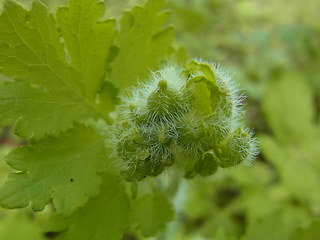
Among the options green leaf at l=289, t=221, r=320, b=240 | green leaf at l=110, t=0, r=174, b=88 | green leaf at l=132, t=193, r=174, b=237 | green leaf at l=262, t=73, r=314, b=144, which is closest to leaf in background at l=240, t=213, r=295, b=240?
green leaf at l=289, t=221, r=320, b=240

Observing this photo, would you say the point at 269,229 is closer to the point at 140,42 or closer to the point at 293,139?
the point at 140,42

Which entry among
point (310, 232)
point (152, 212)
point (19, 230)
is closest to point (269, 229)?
point (310, 232)

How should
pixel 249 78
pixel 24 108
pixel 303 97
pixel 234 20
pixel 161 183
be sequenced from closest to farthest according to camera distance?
1. pixel 24 108
2. pixel 161 183
3. pixel 303 97
4. pixel 249 78
5. pixel 234 20

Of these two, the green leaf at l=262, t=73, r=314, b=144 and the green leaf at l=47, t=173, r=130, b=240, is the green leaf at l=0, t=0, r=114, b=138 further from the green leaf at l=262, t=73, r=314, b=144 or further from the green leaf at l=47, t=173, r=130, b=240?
the green leaf at l=262, t=73, r=314, b=144

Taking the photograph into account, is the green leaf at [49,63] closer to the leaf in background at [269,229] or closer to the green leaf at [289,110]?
the leaf in background at [269,229]

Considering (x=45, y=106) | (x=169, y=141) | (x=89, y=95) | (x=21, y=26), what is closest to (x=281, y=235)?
(x=169, y=141)

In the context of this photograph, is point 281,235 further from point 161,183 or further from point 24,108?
point 24,108
